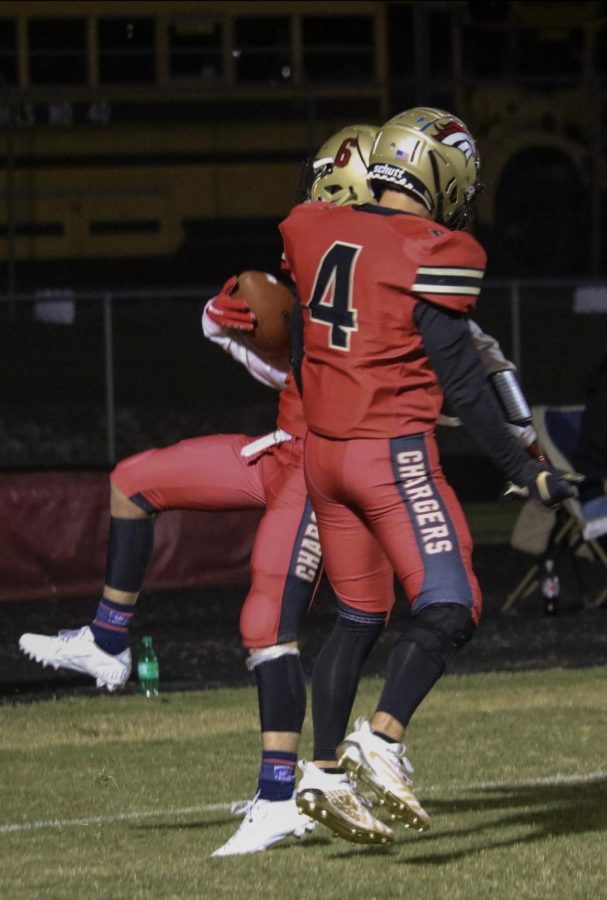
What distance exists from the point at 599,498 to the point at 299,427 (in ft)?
16.5

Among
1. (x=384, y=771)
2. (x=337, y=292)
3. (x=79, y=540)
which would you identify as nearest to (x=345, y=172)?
Answer: (x=337, y=292)

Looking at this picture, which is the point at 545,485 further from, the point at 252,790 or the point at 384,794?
the point at 252,790

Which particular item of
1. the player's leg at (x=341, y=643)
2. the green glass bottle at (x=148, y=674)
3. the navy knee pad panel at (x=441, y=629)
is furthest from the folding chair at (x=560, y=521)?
the navy knee pad panel at (x=441, y=629)

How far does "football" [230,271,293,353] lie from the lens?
6.49 m

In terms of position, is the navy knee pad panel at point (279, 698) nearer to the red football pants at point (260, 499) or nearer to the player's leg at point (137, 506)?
the red football pants at point (260, 499)

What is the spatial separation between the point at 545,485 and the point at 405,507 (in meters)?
0.37

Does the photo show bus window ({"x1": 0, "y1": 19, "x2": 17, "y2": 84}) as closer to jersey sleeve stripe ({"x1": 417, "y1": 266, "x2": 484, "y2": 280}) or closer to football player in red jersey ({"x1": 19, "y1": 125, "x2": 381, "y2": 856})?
football player in red jersey ({"x1": 19, "y1": 125, "x2": 381, "y2": 856})

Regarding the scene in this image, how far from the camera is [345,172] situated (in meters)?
6.38

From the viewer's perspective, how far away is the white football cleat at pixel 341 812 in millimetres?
5730

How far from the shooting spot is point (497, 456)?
224 inches

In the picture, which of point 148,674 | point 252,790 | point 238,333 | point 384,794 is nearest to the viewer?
point 384,794

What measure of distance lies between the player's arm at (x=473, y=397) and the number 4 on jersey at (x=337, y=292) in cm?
19

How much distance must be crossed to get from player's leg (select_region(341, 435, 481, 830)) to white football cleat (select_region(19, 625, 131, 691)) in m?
1.29

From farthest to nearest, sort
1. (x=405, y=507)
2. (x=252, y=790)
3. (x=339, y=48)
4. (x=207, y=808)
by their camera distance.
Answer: (x=339, y=48), (x=252, y=790), (x=207, y=808), (x=405, y=507)
